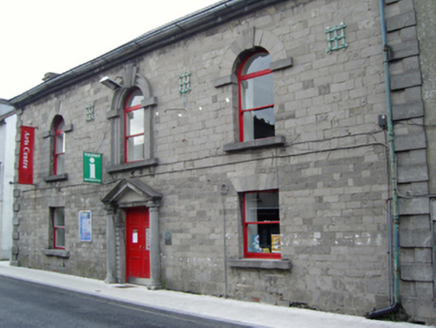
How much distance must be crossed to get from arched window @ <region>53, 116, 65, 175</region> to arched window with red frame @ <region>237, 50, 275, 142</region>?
8.17 m

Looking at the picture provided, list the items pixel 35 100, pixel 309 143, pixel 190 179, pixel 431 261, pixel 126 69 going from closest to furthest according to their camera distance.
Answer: pixel 431 261 → pixel 309 143 → pixel 190 179 → pixel 126 69 → pixel 35 100

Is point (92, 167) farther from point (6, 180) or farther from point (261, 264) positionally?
point (6, 180)

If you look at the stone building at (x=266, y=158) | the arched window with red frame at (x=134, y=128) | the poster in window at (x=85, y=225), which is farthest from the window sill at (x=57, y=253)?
the arched window with red frame at (x=134, y=128)

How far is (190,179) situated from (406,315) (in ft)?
19.2

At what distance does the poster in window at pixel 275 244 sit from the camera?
10023 mm

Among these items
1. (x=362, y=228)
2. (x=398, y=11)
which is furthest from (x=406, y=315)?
(x=398, y=11)

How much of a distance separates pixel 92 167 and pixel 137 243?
2694mm

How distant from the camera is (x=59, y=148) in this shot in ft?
54.9

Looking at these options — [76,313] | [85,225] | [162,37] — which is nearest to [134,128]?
[162,37]

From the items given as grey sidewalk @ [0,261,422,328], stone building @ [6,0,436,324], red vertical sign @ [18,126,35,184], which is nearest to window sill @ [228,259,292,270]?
stone building @ [6,0,436,324]

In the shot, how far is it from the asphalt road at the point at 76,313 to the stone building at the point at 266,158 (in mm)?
1848

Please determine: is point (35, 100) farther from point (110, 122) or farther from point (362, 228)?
point (362, 228)

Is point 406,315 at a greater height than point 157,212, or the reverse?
A: point 157,212

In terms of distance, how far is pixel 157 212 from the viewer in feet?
39.8
